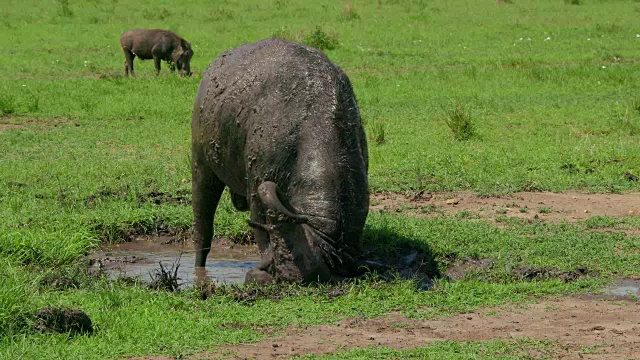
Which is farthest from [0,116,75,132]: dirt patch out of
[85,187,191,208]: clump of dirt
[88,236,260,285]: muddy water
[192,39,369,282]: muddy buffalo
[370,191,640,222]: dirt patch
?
[192,39,369,282]: muddy buffalo

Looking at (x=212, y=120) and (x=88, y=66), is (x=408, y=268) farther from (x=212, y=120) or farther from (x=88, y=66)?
(x=88, y=66)

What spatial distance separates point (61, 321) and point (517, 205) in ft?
17.0

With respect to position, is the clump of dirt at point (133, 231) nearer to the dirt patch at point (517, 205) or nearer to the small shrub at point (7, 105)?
the dirt patch at point (517, 205)

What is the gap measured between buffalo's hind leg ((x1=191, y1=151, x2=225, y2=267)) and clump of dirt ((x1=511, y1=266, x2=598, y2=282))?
2453 millimetres

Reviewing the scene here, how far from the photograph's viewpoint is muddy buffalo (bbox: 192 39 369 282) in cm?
664

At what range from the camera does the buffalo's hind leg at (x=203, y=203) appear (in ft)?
28.6

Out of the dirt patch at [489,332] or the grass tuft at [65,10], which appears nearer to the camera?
the dirt patch at [489,332]

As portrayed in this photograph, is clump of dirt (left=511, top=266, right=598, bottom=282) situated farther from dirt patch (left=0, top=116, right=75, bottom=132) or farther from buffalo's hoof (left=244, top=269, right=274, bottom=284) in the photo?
dirt patch (left=0, top=116, right=75, bottom=132)

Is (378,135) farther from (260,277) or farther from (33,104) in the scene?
(260,277)

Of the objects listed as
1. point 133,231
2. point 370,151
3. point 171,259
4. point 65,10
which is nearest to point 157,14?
point 65,10

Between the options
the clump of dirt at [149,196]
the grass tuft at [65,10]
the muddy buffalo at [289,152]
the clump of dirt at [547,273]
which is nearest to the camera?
the muddy buffalo at [289,152]

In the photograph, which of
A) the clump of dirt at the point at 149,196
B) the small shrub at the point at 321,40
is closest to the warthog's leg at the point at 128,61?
the small shrub at the point at 321,40

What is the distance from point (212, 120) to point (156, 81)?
33.0 ft

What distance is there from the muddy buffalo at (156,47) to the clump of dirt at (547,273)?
1284 centimetres
